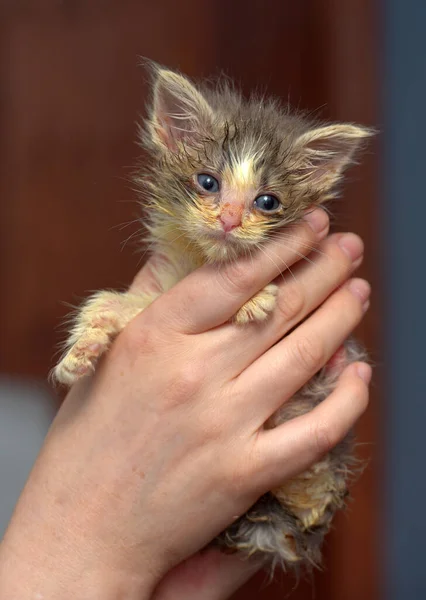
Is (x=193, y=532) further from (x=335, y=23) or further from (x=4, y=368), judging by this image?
(x=335, y=23)

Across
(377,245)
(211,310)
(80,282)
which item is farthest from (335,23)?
(211,310)

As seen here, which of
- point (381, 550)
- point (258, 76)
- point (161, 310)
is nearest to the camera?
point (161, 310)

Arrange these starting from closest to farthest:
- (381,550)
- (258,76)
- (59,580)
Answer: (59,580)
(381,550)
(258,76)

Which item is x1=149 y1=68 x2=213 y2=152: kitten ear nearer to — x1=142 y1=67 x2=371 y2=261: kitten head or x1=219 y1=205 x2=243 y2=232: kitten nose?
x1=142 y1=67 x2=371 y2=261: kitten head

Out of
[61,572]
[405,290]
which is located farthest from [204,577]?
[405,290]

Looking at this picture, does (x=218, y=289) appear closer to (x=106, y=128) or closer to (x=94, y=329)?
(x=94, y=329)

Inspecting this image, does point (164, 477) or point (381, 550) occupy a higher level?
point (164, 477)
